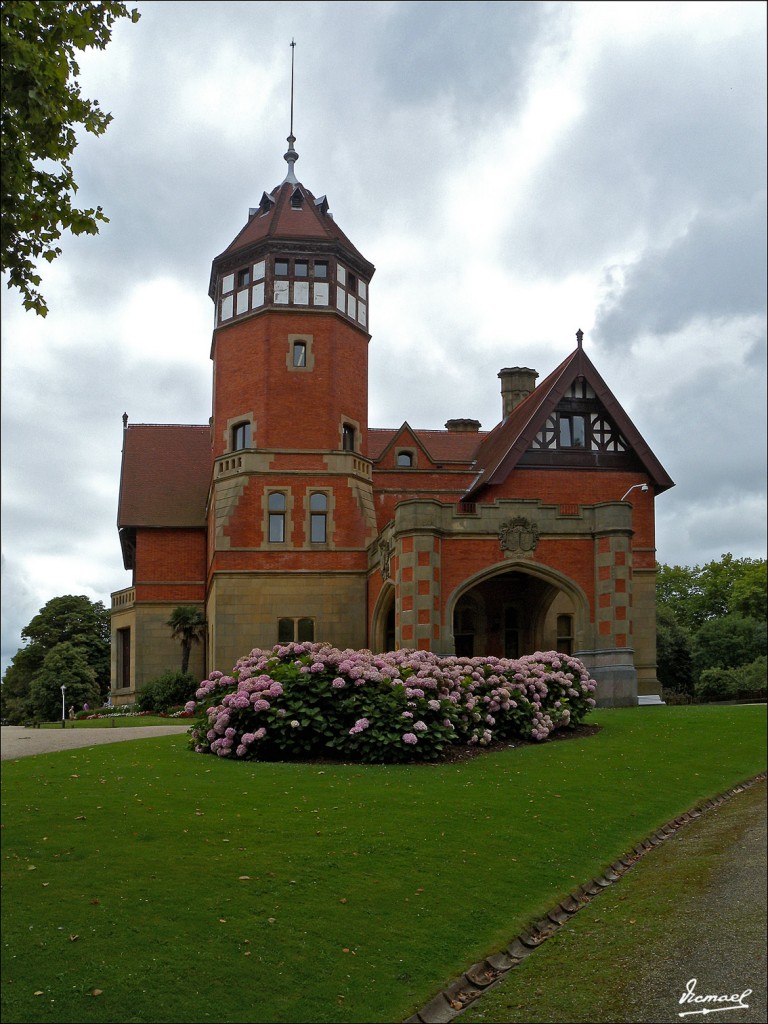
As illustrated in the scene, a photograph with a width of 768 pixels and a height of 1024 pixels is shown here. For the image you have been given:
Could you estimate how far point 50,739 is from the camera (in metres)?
18.5

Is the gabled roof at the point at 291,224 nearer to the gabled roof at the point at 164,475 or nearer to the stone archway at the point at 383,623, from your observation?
the gabled roof at the point at 164,475

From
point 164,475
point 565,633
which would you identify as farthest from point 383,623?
point 164,475

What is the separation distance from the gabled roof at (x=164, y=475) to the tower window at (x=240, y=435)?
6.30 m

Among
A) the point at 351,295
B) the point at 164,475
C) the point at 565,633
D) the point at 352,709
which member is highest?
the point at 351,295

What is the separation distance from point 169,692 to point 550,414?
15914 millimetres

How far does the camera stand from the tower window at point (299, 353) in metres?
37.8

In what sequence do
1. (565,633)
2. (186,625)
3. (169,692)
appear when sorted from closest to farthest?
(169,692) < (565,633) < (186,625)

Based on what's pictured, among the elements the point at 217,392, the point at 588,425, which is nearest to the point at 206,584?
the point at 217,392

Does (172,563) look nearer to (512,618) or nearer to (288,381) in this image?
(288,381)

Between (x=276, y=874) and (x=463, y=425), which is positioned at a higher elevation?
(x=463, y=425)

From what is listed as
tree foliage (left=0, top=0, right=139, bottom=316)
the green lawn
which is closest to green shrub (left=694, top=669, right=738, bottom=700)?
the green lawn

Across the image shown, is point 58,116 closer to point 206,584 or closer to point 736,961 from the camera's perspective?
point 736,961

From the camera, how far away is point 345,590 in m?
36.9

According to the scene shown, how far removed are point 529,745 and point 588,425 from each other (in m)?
18.3
